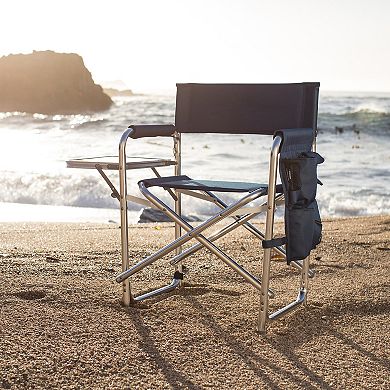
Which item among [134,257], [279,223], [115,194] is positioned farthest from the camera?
[279,223]

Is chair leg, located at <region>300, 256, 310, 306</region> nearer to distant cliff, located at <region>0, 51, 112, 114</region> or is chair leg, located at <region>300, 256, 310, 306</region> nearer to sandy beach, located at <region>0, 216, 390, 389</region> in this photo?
sandy beach, located at <region>0, 216, 390, 389</region>

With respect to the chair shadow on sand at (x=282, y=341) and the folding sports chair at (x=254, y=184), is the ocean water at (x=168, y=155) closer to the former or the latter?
the folding sports chair at (x=254, y=184)

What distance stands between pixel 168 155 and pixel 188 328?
1193 cm

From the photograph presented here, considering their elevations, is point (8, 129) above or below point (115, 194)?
below

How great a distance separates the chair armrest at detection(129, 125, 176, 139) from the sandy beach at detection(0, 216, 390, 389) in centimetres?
70

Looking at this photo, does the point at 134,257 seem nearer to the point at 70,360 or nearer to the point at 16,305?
the point at 16,305

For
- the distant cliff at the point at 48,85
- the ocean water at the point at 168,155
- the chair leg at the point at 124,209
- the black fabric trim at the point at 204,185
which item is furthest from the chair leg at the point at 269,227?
the distant cliff at the point at 48,85

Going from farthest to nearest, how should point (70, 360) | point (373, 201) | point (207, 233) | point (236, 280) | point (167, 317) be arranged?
point (373, 201), point (207, 233), point (236, 280), point (167, 317), point (70, 360)

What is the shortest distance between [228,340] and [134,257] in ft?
4.83

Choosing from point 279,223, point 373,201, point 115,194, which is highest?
point 115,194

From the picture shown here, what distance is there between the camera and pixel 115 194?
2.81 m

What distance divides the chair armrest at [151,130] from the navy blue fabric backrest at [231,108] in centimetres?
18

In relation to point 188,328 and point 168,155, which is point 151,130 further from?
point 168,155

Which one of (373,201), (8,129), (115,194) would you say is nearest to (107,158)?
(115,194)
